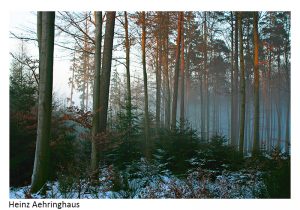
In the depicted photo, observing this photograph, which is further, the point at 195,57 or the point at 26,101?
the point at 195,57

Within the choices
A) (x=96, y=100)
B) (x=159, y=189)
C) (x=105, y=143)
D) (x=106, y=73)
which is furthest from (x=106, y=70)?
(x=159, y=189)

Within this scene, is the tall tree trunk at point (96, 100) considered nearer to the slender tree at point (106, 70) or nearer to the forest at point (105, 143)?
the forest at point (105, 143)

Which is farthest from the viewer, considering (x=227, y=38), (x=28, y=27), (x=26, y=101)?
(x=227, y=38)

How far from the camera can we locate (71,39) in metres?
9.84

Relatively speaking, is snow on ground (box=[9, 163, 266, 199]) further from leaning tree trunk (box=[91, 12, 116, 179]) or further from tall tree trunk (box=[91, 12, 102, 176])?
leaning tree trunk (box=[91, 12, 116, 179])

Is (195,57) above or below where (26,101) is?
above

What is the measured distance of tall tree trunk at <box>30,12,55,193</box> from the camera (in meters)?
6.12

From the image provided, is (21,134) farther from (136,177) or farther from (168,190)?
(168,190)

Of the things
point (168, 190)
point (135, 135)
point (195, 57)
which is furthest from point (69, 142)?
→ point (195, 57)

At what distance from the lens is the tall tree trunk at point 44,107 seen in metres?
6.12

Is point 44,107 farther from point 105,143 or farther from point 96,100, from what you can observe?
point 105,143

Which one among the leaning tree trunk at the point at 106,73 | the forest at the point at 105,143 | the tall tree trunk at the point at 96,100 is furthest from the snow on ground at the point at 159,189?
the leaning tree trunk at the point at 106,73

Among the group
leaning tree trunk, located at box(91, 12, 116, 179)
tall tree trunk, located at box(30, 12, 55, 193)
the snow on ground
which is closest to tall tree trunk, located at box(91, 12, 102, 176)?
the snow on ground
